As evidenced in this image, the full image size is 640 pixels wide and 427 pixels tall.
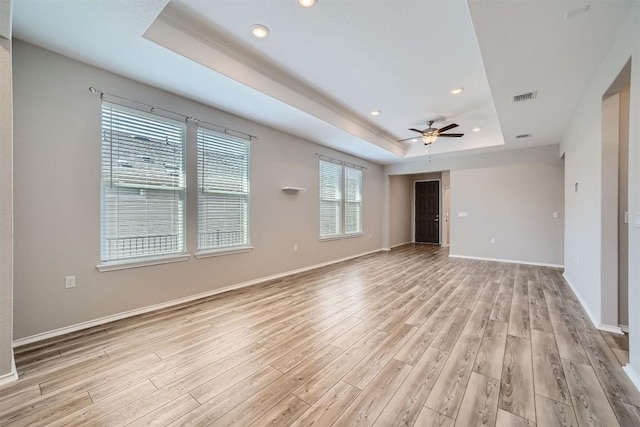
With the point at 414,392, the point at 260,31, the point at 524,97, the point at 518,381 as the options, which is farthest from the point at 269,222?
the point at 524,97

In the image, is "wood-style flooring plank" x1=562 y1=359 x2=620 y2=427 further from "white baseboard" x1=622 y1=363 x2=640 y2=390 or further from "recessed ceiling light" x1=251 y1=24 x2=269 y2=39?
"recessed ceiling light" x1=251 y1=24 x2=269 y2=39

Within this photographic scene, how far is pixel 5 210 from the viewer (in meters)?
1.88

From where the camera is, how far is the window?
6070mm

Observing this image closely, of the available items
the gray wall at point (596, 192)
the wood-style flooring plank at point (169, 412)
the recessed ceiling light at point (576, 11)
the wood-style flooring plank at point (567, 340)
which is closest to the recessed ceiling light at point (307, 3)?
the recessed ceiling light at point (576, 11)

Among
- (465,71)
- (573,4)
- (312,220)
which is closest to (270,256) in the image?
(312,220)

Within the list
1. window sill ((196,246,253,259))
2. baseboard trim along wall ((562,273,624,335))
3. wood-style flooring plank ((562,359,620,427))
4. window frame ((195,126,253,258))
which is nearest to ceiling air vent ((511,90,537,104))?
baseboard trim along wall ((562,273,624,335))

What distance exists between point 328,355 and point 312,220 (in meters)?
3.58

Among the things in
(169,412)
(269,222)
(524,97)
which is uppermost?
(524,97)

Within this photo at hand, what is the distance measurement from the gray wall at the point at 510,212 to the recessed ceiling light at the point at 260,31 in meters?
6.18

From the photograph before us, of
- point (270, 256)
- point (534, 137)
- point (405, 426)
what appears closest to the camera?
point (405, 426)

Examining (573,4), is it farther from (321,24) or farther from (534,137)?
(534,137)

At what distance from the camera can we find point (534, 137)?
17.2 ft

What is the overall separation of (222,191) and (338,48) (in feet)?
8.30

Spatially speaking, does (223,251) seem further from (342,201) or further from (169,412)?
(342,201)
